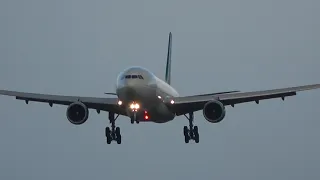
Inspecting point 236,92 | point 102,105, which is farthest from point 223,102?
point 102,105

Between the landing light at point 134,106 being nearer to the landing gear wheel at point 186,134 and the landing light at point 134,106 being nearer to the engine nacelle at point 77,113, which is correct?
the engine nacelle at point 77,113

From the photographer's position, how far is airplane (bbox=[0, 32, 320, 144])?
73.8 metres

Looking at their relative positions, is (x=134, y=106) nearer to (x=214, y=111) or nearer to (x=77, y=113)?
(x=77, y=113)

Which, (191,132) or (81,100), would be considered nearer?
(81,100)

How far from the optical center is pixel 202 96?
3135 inches

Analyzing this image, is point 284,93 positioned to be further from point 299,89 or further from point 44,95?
point 44,95

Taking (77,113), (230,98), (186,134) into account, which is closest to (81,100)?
(77,113)

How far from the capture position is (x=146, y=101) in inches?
2933

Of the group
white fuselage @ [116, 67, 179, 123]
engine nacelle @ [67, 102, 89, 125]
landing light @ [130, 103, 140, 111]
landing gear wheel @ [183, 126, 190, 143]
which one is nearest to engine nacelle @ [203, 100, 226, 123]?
white fuselage @ [116, 67, 179, 123]

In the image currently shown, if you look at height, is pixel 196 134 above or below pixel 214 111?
below

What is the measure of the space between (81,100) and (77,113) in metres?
1.46

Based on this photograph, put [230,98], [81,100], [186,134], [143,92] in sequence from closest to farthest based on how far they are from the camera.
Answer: [143,92], [81,100], [230,98], [186,134]

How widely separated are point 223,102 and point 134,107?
32.3ft

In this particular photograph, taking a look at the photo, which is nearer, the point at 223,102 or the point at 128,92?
the point at 128,92
